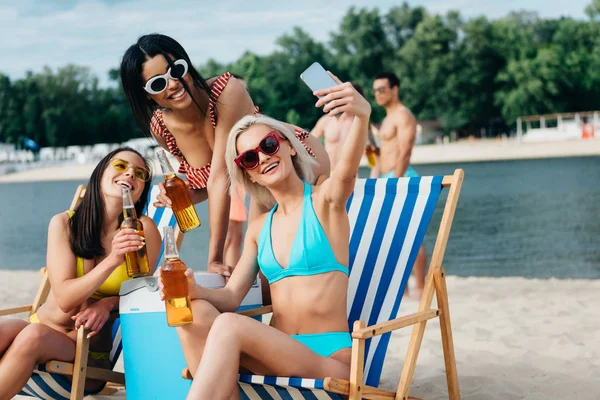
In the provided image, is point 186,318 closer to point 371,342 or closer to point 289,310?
point 289,310

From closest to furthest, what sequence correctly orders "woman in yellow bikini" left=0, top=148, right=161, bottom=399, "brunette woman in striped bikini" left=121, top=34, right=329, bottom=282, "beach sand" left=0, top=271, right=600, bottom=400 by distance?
"woman in yellow bikini" left=0, top=148, right=161, bottom=399
"brunette woman in striped bikini" left=121, top=34, right=329, bottom=282
"beach sand" left=0, top=271, right=600, bottom=400

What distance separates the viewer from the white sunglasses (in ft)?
10.8

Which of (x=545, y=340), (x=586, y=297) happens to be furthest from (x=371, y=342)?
(x=586, y=297)

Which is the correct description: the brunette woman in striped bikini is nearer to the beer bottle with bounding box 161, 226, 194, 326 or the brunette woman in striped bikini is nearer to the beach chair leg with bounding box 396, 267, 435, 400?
the beer bottle with bounding box 161, 226, 194, 326

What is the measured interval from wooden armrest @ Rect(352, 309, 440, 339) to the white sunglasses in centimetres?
130

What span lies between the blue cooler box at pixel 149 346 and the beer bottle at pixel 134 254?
0.15 meters

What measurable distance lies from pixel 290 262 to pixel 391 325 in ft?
1.36

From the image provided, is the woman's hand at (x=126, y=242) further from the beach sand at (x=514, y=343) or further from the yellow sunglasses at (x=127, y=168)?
the beach sand at (x=514, y=343)

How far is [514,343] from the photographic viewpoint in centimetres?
498

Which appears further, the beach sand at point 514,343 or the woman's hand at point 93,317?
the beach sand at point 514,343

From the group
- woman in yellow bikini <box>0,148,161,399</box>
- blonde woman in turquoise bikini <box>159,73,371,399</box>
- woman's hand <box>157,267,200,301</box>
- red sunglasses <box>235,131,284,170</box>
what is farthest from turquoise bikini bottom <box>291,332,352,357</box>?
woman in yellow bikini <box>0,148,161,399</box>

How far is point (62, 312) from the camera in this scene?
3.41 meters

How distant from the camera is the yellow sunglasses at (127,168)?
3369 mm

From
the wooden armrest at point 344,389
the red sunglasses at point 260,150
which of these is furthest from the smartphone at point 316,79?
the wooden armrest at point 344,389
